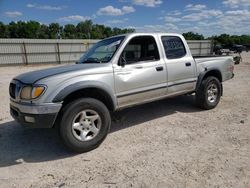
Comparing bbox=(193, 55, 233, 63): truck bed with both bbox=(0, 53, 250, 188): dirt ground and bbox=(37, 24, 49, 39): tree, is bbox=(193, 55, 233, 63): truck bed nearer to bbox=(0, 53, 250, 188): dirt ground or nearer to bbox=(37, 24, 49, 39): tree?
bbox=(0, 53, 250, 188): dirt ground

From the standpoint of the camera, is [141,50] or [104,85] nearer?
[104,85]

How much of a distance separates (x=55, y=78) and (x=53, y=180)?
4.73 feet

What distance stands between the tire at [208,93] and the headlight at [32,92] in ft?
12.2

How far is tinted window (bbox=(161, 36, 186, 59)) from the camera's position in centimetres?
486

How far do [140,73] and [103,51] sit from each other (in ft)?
2.85

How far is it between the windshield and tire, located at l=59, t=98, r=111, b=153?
94cm

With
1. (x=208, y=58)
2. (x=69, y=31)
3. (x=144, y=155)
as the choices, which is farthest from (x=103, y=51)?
(x=69, y=31)

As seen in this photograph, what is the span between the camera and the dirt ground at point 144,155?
291 cm

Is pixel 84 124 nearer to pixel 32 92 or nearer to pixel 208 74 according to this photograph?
pixel 32 92

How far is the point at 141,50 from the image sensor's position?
15.3ft

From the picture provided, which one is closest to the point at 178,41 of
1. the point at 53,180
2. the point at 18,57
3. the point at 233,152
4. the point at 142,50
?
the point at 142,50

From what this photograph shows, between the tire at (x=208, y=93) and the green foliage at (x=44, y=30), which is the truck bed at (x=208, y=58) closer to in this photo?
the tire at (x=208, y=93)

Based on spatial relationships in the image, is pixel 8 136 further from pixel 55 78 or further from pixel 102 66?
pixel 102 66

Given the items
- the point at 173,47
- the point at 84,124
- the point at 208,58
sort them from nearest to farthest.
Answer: the point at 84,124, the point at 173,47, the point at 208,58
